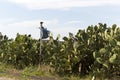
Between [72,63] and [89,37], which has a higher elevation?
[89,37]

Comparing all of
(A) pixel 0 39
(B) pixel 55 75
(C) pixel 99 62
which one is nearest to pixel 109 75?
(C) pixel 99 62

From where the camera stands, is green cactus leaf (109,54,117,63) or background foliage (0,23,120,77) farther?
background foliage (0,23,120,77)

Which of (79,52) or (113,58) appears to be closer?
(113,58)

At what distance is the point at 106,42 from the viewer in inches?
653

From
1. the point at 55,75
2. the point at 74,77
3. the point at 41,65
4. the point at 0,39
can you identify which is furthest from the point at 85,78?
the point at 0,39

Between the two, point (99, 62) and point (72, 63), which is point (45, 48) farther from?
point (99, 62)

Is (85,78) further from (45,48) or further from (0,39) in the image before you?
(0,39)

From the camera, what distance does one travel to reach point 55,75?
17469mm

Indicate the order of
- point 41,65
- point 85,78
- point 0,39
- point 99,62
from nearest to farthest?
point 99,62, point 85,78, point 41,65, point 0,39

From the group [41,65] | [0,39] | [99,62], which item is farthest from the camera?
[0,39]

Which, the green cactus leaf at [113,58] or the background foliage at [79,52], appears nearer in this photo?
the green cactus leaf at [113,58]

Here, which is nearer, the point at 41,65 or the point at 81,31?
the point at 81,31

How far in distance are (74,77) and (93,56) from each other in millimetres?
1263

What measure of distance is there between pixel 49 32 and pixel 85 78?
4.47m
